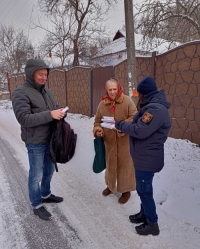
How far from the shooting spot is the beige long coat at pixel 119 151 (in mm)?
2812

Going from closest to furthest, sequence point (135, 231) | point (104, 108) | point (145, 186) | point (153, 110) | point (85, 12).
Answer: point (153, 110)
point (145, 186)
point (135, 231)
point (104, 108)
point (85, 12)

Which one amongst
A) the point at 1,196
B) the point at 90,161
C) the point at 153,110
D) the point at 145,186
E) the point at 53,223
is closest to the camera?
the point at 153,110

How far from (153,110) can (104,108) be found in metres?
1.03

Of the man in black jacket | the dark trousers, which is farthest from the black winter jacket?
the dark trousers

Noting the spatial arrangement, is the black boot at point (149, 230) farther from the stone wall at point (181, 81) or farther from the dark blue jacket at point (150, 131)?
the stone wall at point (181, 81)

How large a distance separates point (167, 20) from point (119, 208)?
7.62m

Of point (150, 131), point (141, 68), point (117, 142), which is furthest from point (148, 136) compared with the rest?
point (141, 68)

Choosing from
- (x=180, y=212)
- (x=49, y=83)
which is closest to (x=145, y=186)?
(x=180, y=212)

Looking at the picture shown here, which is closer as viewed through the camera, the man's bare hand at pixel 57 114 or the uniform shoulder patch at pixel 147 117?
the uniform shoulder patch at pixel 147 117

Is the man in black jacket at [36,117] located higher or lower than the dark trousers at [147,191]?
higher

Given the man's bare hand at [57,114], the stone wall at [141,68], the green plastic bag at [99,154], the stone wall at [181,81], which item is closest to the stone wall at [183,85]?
the stone wall at [181,81]

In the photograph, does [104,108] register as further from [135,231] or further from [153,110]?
[135,231]

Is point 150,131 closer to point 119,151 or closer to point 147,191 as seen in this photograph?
point 147,191

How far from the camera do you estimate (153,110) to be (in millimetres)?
1973
